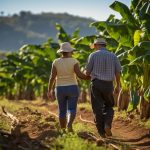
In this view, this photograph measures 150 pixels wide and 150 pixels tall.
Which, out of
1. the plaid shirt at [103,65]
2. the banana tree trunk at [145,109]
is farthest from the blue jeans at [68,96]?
the banana tree trunk at [145,109]

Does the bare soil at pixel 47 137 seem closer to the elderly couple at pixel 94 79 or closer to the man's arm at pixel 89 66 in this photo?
the elderly couple at pixel 94 79

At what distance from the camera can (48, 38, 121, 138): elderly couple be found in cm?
1066

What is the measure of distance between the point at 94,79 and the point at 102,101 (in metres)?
0.55

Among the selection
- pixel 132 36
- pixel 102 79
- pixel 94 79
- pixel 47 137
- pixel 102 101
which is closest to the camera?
pixel 47 137

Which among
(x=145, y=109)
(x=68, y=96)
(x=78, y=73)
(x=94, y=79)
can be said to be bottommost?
(x=145, y=109)

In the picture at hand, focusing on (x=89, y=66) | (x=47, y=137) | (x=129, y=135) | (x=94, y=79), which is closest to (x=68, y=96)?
(x=94, y=79)

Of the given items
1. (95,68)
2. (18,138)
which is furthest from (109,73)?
(18,138)

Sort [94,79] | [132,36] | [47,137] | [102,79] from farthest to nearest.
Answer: [132,36] → [94,79] → [102,79] → [47,137]

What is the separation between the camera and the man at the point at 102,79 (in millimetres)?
10656

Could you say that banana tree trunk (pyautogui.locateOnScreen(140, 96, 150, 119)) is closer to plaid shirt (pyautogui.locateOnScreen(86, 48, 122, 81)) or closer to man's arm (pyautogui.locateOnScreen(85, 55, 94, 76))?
plaid shirt (pyautogui.locateOnScreen(86, 48, 122, 81))

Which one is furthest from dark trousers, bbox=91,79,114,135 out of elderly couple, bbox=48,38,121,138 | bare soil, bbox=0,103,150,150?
bare soil, bbox=0,103,150,150

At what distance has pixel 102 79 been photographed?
10.6 m

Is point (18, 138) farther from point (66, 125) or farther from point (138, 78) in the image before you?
point (138, 78)

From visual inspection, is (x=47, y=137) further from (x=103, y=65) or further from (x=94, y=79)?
(x=103, y=65)
